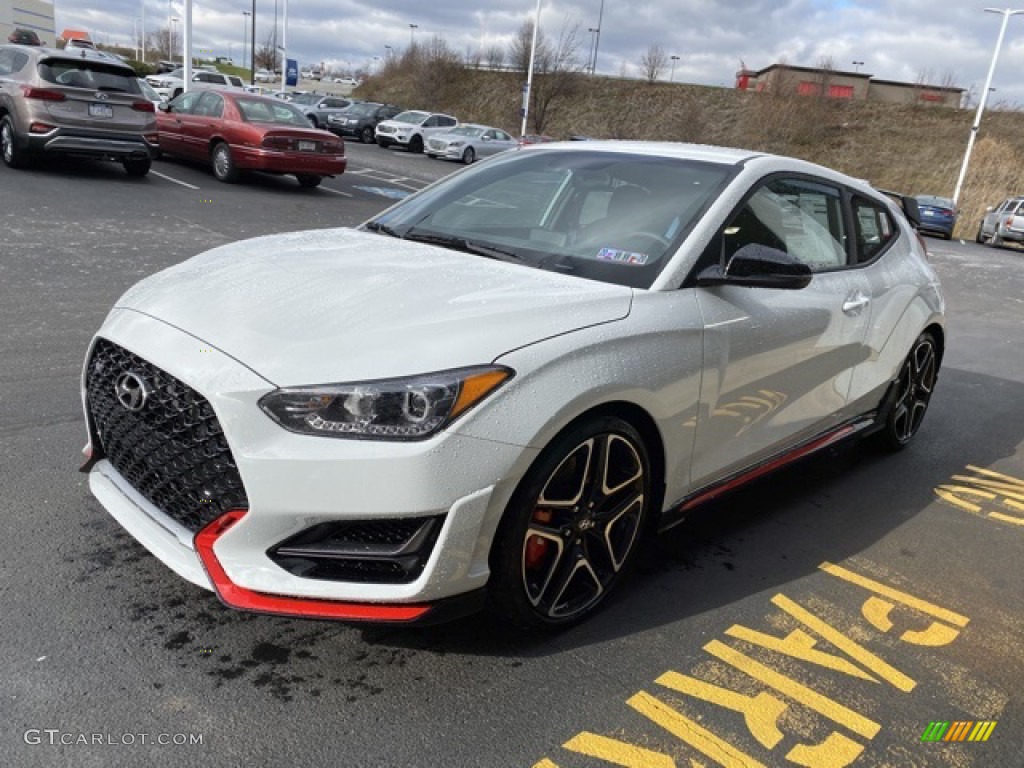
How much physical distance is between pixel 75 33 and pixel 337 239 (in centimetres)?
9563

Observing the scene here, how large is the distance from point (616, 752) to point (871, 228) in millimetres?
3264

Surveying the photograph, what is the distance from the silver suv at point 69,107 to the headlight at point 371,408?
12.5 meters

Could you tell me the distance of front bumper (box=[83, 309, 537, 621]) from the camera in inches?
88.7

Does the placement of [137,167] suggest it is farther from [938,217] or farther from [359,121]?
[938,217]

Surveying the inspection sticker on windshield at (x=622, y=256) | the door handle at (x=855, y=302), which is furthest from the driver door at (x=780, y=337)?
the inspection sticker on windshield at (x=622, y=256)

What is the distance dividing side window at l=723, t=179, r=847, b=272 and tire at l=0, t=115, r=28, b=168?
12.7m

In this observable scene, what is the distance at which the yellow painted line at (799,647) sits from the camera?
113 inches

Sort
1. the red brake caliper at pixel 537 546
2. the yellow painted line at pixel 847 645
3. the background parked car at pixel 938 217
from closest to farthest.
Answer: the red brake caliper at pixel 537 546 → the yellow painted line at pixel 847 645 → the background parked car at pixel 938 217

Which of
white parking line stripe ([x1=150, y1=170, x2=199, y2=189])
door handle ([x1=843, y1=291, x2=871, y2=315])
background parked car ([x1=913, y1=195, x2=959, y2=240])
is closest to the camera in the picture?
door handle ([x1=843, y1=291, x2=871, y2=315])

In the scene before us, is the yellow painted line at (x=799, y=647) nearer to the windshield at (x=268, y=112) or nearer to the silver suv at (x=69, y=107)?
the silver suv at (x=69, y=107)

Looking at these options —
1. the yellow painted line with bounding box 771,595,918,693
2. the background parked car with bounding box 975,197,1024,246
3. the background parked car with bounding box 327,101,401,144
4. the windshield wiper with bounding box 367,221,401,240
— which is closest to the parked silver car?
the background parked car with bounding box 327,101,401,144

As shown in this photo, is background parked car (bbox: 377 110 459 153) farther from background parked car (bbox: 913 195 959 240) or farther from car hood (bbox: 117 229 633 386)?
car hood (bbox: 117 229 633 386)

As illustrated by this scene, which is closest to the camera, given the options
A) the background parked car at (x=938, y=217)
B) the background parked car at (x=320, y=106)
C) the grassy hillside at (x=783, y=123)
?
the background parked car at (x=938, y=217)

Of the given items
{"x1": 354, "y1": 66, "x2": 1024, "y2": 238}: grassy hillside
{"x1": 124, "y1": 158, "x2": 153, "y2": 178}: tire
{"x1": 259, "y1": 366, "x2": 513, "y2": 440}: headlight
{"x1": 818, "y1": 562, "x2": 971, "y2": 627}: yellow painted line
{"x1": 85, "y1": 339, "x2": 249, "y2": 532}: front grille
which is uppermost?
{"x1": 354, "y1": 66, "x2": 1024, "y2": 238}: grassy hillside
